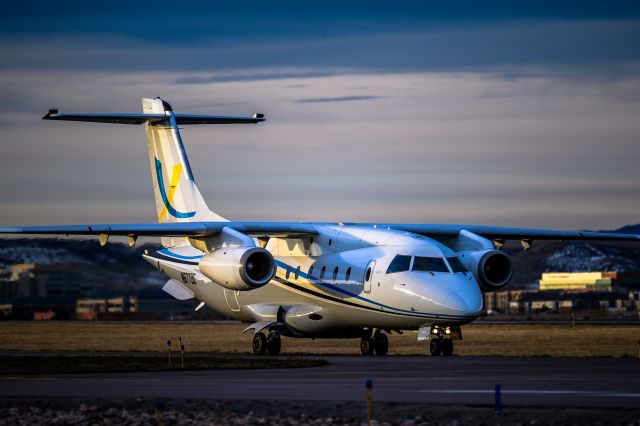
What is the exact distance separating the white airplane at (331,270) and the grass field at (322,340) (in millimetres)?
2073

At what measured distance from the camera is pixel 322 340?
181 feet

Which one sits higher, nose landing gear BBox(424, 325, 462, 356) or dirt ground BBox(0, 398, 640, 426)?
nose landing gear BBox(424, 325, 462, 356)

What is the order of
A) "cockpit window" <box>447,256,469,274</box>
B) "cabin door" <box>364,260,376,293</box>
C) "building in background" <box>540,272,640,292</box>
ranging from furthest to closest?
"building in background" <box>540,272,640,292</box> < "cabin door" <box>364,260,376,293</box> < "cockpit window" <box>447,256,469,274</box>

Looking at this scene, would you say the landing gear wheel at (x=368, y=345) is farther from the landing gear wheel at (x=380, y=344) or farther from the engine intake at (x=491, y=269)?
the engine intake at (x=491, y=269)

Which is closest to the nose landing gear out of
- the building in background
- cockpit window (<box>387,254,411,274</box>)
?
cockpit window (<box>387,254,411,274</box>)

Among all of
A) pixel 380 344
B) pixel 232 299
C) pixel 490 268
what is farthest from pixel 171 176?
pixel 490 268

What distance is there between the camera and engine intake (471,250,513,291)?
135ft

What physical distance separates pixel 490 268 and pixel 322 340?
14722mm

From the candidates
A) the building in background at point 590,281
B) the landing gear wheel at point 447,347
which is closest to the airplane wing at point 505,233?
the landing gear wheel at point 447,347

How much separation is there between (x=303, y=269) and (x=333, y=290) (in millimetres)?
1737

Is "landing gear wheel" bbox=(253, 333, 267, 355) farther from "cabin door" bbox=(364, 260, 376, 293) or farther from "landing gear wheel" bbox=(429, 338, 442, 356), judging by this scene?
"landing gear wheel" bbox=(429, 338, 442, 356)

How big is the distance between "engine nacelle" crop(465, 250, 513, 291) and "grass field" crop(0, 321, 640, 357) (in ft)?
8.15

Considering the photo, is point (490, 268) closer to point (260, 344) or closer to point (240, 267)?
point (260, 344)

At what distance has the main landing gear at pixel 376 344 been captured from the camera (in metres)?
41.6
